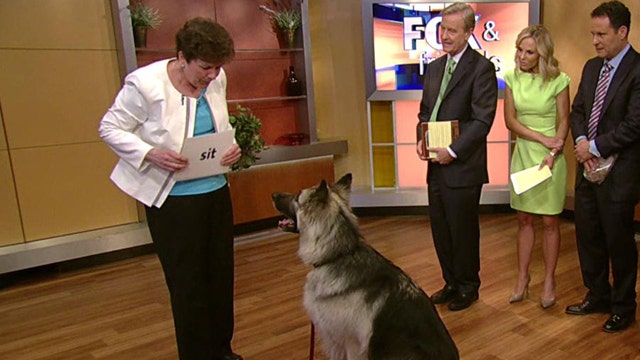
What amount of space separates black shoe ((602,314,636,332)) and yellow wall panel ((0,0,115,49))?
4.33m

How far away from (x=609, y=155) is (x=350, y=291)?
1.66 m

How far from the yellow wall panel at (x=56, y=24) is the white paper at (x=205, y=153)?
9.61 feet

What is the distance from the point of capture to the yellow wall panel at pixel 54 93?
164 inches

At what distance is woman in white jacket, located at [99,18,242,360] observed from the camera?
6.65 feet

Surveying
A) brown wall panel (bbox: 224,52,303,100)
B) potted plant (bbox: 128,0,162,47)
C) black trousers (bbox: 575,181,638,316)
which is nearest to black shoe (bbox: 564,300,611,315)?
black trousers (bbox: 575,181,638,316)

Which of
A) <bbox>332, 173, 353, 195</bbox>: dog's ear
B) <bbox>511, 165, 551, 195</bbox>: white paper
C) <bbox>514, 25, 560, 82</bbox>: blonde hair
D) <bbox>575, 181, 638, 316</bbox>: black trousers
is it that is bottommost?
<bbox>575, 181, 638, 316</bbox>: black trousers

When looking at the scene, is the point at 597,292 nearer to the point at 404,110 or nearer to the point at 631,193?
the point at 631,193

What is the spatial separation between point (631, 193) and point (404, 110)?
3.04 m

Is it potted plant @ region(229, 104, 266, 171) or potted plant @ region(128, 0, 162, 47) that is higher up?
potted plant @ region(128, 0, 162, 47)

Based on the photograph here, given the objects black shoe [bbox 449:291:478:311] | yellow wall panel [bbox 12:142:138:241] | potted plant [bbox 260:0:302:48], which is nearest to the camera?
black shoe [bbox 449:291:478:311]

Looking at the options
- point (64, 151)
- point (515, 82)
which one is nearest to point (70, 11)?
point (64, 151)

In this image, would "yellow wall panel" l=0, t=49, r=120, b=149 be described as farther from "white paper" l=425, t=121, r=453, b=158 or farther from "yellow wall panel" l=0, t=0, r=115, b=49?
"white paper" l=425, t=121, r=453, b=158

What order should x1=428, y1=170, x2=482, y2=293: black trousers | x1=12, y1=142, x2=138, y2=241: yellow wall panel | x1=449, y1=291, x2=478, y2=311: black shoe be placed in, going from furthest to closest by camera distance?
x1=12, y1=142, x2=138, y2=241: yellow wall panel
x1=449, y1=291, x2=478, y2=311: black shoe
x1=428, y1=170, x2=482, y2=293: black trousers

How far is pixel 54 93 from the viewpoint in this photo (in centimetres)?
433
